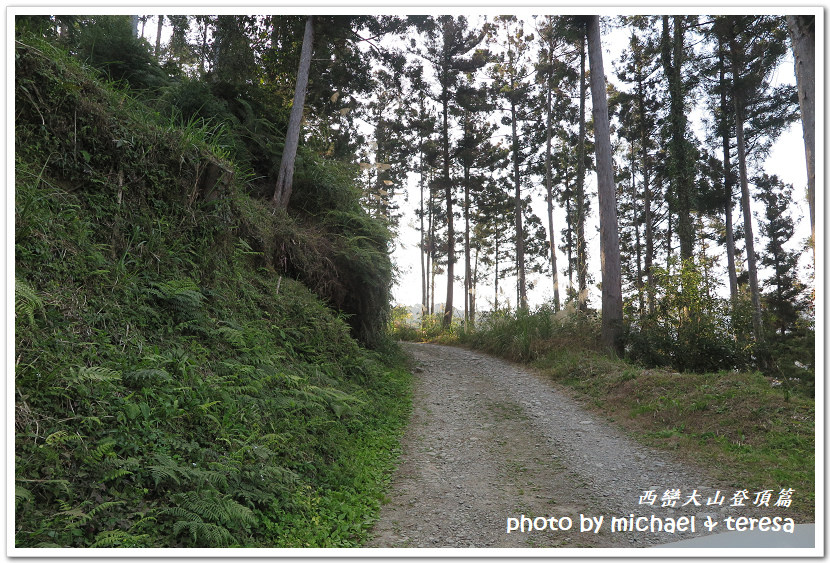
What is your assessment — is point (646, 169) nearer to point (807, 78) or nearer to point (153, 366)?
point (807, 78)

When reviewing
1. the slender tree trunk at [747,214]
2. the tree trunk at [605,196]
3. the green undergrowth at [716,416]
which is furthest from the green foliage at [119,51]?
the slender tree trunk at [747,214]

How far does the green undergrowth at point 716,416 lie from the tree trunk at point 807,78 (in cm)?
214

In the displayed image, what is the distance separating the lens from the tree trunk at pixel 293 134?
316 inches

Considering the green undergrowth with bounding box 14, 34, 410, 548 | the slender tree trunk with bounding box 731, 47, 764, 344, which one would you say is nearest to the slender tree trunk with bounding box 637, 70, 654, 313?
the slender tree trunk with bounding box 731, 47, 764, 344

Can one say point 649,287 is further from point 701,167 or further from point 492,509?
point 492,509

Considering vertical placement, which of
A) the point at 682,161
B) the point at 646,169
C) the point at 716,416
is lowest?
the point at 716,416

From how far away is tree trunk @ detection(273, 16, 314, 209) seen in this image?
8.02 metres

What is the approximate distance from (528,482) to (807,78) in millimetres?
4602

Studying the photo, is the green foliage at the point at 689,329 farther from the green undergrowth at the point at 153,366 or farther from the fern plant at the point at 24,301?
the fern plant at the point at 24,301

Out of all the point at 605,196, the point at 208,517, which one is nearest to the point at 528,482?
the point at 208,517

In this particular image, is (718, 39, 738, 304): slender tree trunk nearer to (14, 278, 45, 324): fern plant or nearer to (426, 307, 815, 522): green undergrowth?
(426, 307, 815, 522): green undergrowth

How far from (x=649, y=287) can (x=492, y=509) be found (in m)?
8.54

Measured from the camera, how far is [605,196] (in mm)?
10039
